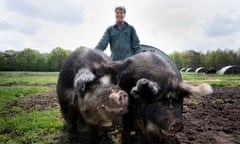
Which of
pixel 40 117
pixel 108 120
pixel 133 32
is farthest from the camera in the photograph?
pixel 133 32

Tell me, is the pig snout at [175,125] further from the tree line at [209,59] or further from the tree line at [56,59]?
the tree line at [209,59]

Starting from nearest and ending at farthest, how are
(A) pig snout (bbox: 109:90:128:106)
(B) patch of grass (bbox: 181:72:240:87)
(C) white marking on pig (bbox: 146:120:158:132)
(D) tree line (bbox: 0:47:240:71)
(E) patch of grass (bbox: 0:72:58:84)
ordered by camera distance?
(A) pig snout (bbox: 109:90:128:106), (C) white marking on pig (bbox: 146:120:158:132), (B) patch of grass (bbox: 181:72:240:87), (E) patch of grass (bbox: 0:72:58:84), (D) tree line (bbox: 0:47:240:71)

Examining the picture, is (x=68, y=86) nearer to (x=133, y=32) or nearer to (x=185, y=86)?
(x=185, y=86)

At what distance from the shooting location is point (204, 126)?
4855 millimetres

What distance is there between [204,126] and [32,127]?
3.12m

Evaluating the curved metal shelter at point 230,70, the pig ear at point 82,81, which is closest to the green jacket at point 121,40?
the pig ear at point 82,81

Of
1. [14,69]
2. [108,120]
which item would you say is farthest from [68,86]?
[14,69]

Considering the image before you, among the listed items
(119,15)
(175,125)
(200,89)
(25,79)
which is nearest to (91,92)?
(175,125)

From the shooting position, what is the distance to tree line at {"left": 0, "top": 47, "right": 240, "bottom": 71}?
29.3m

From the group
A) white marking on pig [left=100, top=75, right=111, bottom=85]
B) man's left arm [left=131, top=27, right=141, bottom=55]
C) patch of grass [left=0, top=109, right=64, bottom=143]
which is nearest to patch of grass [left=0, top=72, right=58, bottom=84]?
patch of grass [left=0, top=109, right=64, bottom=143]

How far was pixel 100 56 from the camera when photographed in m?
4.21

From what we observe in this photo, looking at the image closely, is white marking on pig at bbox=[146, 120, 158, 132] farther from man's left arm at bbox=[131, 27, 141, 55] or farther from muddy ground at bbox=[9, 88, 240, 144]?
man's left arm at bbox=[131, 27, 141, 55]

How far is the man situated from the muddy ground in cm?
183

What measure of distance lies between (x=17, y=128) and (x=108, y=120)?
8.75 feet
